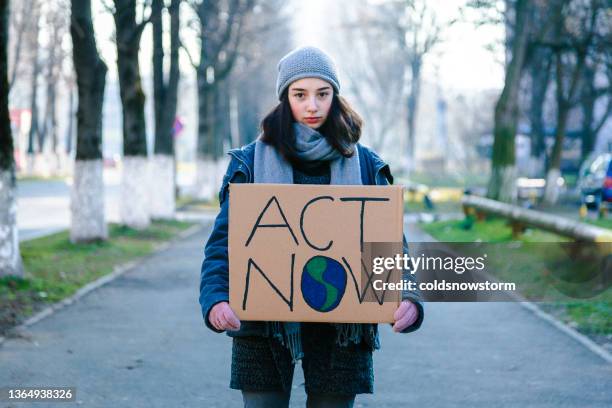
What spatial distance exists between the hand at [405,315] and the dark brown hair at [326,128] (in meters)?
0.54

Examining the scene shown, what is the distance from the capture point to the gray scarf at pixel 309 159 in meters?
3.36

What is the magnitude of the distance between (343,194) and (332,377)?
0.61 m

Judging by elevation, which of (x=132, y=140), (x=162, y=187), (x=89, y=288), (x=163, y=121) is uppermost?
(x=163, y=121)

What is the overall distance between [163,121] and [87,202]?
29.2 feet

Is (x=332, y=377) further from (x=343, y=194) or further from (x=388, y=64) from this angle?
(x=388, y=64)

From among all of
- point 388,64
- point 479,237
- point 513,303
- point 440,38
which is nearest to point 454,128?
point 388,64

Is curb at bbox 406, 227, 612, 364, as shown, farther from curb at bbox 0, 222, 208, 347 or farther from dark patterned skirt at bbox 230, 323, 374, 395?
curb at bbox 0, 222, 208, 347

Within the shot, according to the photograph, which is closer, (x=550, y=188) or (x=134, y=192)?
(x=134, y=192)

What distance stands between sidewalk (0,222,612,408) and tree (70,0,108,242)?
16.6 ft

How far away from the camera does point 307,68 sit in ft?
11.4

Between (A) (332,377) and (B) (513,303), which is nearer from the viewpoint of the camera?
(A) (332,377)

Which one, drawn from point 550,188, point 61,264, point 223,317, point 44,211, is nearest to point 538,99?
A: point 550,188

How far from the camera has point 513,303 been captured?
11406 millimetres

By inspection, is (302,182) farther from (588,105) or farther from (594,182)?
(588,105)
